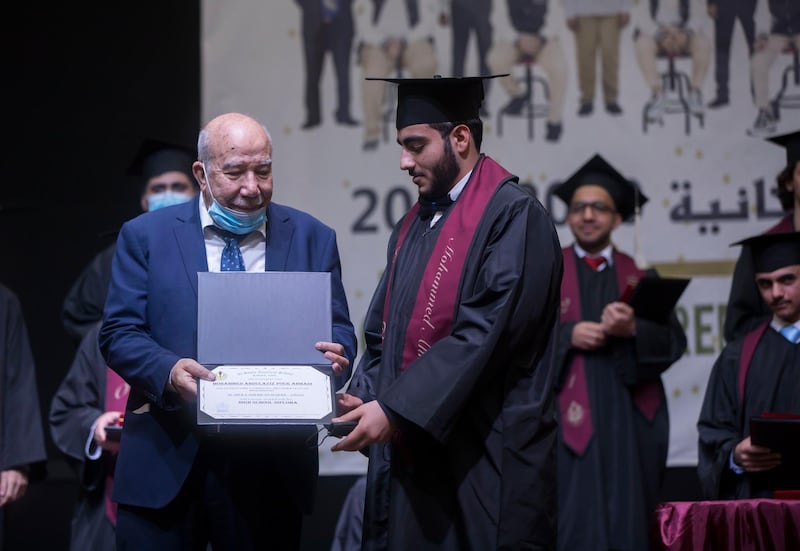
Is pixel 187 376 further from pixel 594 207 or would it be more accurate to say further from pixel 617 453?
pixel 594 207

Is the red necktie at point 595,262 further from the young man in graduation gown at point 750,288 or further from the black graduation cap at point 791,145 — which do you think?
the black graduation cap at point 791,145

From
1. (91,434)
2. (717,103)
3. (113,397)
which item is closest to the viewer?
(91,434)

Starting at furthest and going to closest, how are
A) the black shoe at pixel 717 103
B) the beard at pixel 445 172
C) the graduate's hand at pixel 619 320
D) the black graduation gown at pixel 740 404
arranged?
the black shoe at pixel 717 103 → the graduate's hand at pixel 619 320 → the black graduation gown at pixel 740 404 → the beard at pixel 445 172

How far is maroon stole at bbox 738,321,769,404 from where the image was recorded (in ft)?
15.8

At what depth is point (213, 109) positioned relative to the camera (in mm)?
6332

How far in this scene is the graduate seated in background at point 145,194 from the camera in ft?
17.3

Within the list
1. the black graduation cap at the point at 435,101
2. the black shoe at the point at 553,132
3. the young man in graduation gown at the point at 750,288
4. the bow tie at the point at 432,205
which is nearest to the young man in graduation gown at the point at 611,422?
the young man in graduation gown at the point at 750,288

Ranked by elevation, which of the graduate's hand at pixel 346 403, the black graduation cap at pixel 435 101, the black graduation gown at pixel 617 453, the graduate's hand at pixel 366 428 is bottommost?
the black graduation gown at pixel 617 453

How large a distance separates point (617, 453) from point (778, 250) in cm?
131

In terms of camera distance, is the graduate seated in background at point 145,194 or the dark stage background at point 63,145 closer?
the graduate seated in background at point 145,194

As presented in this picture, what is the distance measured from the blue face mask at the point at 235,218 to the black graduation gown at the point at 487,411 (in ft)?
1.98

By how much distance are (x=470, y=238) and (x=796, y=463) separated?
1.71 meters

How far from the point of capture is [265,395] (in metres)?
3.14

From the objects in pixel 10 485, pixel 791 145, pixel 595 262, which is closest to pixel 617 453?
pixel 595 262
